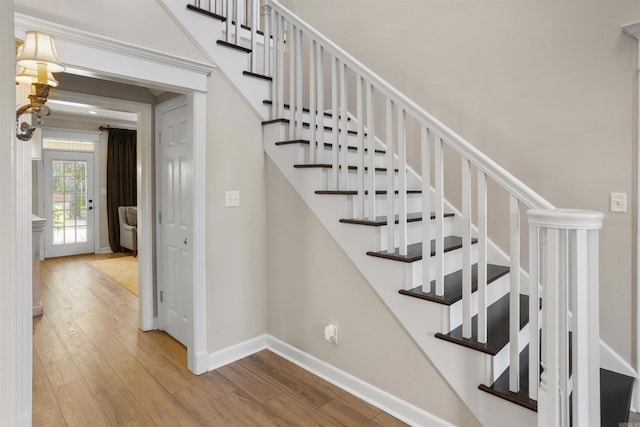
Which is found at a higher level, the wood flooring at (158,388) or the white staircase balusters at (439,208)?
the white staircase balusters at (439,208)

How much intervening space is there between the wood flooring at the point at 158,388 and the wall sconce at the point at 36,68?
163cm

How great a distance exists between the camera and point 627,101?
2.02 m

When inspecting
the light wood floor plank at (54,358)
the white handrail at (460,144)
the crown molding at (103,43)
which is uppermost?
the crown molding at (103,43)

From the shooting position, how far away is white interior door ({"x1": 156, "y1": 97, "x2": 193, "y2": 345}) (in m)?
2.87

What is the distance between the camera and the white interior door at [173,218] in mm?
2871

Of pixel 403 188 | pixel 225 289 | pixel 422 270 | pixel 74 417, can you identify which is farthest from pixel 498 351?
pixel 74 417

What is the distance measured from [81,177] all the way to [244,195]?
244 inches

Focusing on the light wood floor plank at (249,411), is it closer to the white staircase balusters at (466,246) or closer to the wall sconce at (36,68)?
the white staircase balusters at (466,246)

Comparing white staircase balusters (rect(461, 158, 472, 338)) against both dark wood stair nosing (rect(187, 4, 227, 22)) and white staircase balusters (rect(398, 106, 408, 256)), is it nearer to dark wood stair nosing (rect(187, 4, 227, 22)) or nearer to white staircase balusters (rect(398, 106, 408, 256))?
white staircase balusters (rect(398, 106, 408, 256))

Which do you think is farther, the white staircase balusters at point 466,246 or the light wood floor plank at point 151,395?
the light wood floor plank at point 151,395

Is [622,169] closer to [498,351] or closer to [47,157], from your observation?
[498,351]

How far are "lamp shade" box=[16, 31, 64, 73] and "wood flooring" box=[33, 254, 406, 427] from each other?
1.96 metres

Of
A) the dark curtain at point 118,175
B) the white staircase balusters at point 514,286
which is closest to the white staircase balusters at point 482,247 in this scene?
the white staircase balusters at point 514,286

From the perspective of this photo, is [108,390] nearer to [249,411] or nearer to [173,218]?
[249,411]
